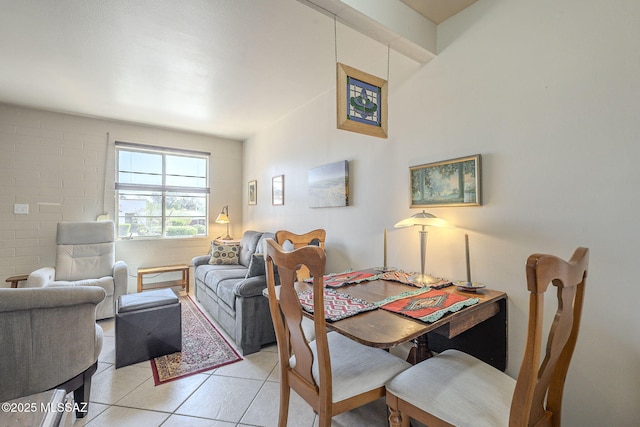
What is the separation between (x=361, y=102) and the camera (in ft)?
5.98

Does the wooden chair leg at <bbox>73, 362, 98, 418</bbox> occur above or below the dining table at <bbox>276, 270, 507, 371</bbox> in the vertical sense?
below

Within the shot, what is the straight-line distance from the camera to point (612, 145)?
132 centimetres

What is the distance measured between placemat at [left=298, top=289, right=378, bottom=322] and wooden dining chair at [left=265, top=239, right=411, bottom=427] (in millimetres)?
133

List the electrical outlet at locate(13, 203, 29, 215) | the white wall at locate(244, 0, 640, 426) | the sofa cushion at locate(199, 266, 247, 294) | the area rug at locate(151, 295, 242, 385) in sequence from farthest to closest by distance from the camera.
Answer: the electrical outlet at locate(13, 203, 29, 215)
the sofa cushion at locate(199, 266, 247, 294)
the area rug at locate(151, 295, 242, 385)
the white wall at locate(244, 0, 640, 426)

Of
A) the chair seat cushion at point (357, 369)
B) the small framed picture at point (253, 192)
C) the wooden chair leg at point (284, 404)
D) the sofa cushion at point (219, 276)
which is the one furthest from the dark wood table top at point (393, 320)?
the small framed picture at point (253, 192)

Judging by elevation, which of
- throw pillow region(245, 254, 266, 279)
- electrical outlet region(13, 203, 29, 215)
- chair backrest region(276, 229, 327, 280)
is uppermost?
electrical outlet region(13, 203, 29, 215)

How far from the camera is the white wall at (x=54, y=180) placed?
3.53 m

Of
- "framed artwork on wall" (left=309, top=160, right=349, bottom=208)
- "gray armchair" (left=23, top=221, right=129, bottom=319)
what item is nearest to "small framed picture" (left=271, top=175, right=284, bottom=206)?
"framed artwork on wall" (left=309, top=160, right=349, bottom=208)

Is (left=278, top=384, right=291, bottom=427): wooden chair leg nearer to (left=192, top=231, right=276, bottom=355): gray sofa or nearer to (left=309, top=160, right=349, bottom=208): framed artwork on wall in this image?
(left=192, top=231, right=276, bottom=355): gray sofa

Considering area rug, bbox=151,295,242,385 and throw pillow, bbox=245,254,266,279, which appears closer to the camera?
area rug, bbox=151,295,242,385

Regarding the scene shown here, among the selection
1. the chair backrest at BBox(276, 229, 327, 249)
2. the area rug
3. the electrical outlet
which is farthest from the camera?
the electrical outlet

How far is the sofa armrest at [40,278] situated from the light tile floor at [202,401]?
132 cm

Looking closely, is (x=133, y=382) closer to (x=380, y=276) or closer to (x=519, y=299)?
(x=380, y=276)

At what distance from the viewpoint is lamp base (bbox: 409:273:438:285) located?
72.6 inches
